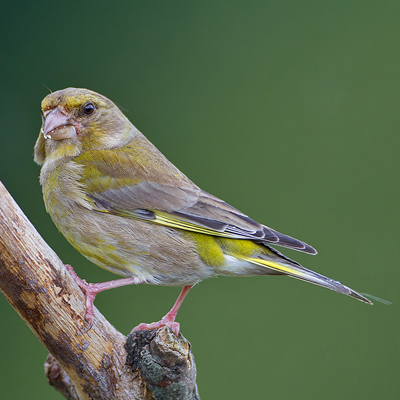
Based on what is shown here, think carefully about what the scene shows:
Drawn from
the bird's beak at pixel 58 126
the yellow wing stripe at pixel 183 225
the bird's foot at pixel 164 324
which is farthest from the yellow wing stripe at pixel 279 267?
the bird's beak at pixel 58 126

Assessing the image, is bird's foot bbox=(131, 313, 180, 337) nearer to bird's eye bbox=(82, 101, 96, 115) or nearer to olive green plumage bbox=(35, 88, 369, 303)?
olive green plumage bbox=(35, 88, 369, 303)

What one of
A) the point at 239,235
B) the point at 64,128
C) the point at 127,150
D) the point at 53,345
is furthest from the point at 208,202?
the point at 53,345

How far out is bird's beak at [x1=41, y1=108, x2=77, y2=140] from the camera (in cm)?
289

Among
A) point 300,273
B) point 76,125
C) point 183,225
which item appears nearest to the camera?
point 300,273

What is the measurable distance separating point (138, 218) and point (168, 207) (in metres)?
0.16

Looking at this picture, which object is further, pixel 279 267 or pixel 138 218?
pixel 138 218

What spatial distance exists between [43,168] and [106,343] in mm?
1055

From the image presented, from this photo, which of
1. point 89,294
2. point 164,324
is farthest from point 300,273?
point 89,294

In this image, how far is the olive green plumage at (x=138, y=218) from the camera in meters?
2.80

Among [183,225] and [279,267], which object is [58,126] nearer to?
[183,225]

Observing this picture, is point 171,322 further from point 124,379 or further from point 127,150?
point 127,150

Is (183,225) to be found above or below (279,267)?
above

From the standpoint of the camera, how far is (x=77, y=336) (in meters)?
2.42

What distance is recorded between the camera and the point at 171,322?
2893 millimetres
